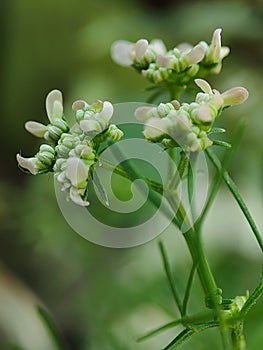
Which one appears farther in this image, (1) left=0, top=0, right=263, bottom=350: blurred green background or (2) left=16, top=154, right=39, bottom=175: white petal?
(1) left=0, top=0, right=263, bottom=350: blurred green background

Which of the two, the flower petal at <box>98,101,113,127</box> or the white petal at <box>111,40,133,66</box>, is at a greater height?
the white petal at <box>111,40,133,66</box>

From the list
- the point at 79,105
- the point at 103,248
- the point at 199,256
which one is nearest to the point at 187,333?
the point at 199,256

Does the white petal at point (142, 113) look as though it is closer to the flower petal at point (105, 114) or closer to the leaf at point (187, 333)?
the flower petal at point (105, 114)

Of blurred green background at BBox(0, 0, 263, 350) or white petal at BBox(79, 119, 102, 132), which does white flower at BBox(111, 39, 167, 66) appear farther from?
blurred green background at BBox(0, 0, 263, 350)

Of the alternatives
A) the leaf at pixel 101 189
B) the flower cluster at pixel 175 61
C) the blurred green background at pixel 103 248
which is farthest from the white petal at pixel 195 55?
the blurred green background at pixel 103 248

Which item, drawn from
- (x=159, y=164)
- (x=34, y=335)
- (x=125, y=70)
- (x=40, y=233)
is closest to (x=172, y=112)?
(x=159, y=164)

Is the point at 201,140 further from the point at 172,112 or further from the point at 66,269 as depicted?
the point at 66,269

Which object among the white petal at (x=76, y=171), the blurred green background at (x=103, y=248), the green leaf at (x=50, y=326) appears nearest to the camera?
the white petal at (x=76, y=171)

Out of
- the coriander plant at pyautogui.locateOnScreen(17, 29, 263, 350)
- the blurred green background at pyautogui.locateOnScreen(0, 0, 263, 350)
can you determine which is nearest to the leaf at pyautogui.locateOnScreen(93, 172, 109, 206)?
the coriander plant at pyautogui.locateOnScreen(17, 29, 263, 350)
